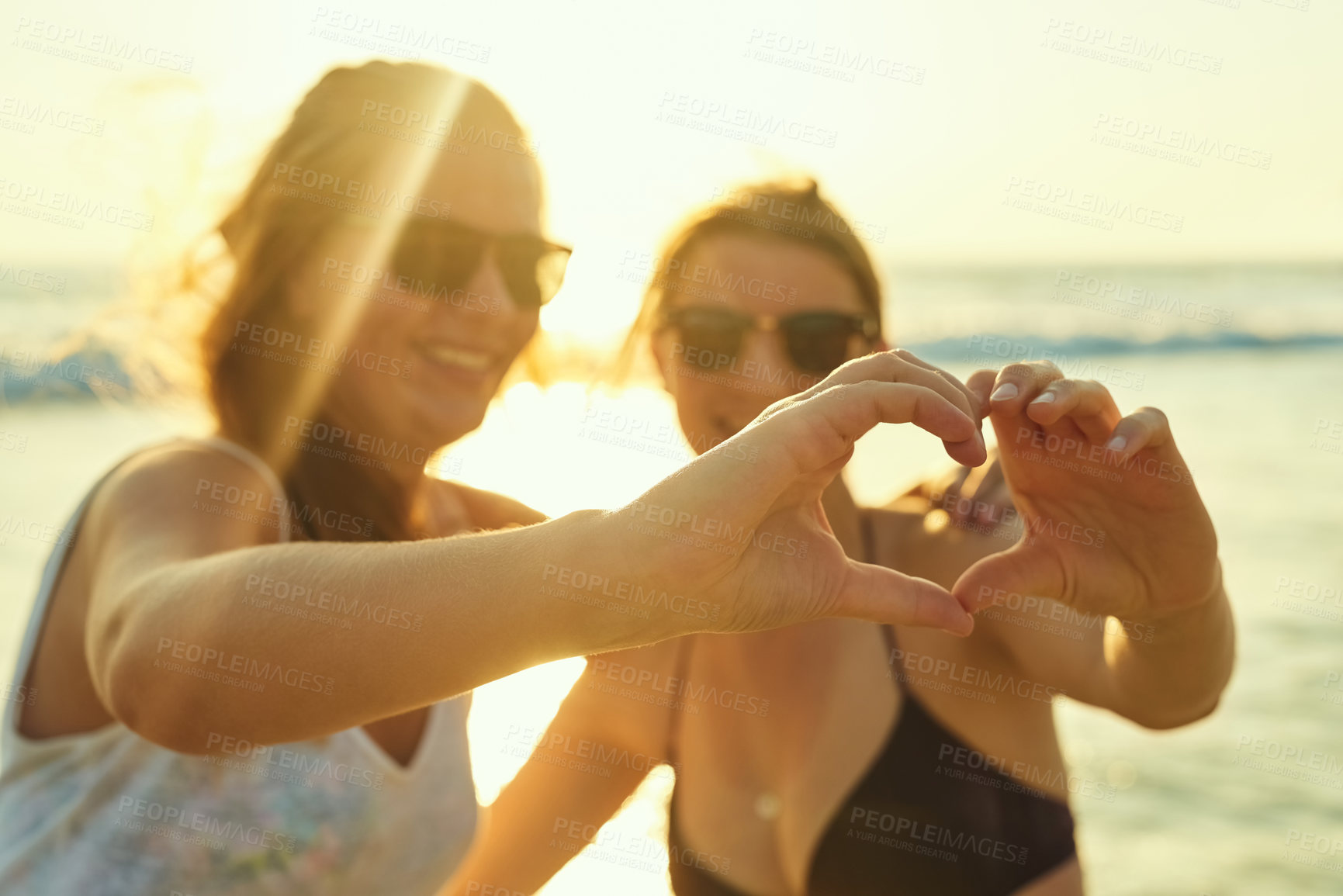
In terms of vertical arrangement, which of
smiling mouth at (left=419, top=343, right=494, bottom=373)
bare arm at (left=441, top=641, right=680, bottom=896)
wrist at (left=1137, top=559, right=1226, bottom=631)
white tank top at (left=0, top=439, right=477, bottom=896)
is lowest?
bare arm at (left=441, top=641, right=680, bottom=896)

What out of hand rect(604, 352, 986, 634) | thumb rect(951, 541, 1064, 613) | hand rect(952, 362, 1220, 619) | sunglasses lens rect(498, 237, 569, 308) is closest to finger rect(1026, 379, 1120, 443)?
hand rect(952, 362, 1220, 619)

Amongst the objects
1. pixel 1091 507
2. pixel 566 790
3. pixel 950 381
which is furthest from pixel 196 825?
pixel 1091 507

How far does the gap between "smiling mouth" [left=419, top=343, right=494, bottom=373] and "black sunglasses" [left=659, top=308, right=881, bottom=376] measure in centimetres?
67

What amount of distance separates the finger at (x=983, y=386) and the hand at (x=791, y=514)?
0.06 metres

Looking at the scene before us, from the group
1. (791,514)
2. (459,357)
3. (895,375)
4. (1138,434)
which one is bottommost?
(459,357)

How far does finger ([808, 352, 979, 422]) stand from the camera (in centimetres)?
143

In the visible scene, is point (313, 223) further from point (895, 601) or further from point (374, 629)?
point (895, 601)

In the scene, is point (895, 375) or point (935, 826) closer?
point (895, 375)

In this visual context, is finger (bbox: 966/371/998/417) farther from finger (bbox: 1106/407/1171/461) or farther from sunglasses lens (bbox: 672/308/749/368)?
sunglasses lens (bbox: 672/308/749/368)

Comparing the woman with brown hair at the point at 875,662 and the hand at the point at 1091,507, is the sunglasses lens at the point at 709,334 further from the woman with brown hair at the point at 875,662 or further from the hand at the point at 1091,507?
the hand at the point at 1091,507

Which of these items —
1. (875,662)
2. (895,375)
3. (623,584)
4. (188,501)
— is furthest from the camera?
(875,662)

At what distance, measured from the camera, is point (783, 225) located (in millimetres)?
2947

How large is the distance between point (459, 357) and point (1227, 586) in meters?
6.35

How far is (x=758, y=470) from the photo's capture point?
1.30 m
